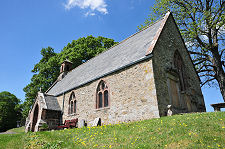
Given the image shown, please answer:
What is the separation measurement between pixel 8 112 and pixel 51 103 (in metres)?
32.2

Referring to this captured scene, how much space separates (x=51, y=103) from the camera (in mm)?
17875

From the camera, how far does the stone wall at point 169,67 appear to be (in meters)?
10.6

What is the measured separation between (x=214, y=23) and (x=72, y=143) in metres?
18.6

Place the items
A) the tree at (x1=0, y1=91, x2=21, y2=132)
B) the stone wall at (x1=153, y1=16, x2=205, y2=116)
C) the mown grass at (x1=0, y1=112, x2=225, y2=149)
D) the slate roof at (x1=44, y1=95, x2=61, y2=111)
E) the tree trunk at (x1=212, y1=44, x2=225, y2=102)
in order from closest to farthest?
the mown grass at (x1=0, y1=112, x2=225, y2=149) → the stone wall at (x1=153, y1=16, x2=205, y2=116) → the slate roof at (x1=44, y1=95, x2=61, y2=111) → the tree trunk at (x1=212, y1=44, x2=225, y2=102) → the tree at (x1=0, y1=91, x2=21, y2=132)

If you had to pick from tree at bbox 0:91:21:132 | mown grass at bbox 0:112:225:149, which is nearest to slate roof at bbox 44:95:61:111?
mown grass at bbox 0:112:225:149

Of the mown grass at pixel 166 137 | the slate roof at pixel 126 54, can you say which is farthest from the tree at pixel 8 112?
the mown grass at pixel 166 137

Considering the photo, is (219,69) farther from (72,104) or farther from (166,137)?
(72,104)

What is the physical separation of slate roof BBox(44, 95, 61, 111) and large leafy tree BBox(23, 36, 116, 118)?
14686mm

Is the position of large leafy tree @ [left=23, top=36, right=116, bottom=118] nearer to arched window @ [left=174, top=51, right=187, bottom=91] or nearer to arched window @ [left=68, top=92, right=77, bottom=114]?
arched window @ [left=68, top=92, right=77, bottom=114]

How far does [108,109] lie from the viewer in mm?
12406

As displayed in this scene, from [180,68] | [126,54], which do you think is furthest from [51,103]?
[180,68]

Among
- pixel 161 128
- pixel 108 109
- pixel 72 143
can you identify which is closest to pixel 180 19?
pixel 108 109

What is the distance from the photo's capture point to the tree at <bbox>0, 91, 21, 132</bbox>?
1585 inches

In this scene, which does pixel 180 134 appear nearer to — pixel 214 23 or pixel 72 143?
pixel 72 143
